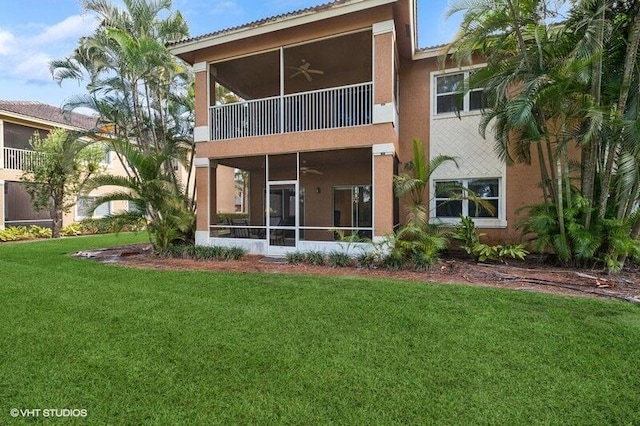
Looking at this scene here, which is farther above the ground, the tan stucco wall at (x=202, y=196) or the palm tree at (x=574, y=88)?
the palm tree at (x=574, y=88)

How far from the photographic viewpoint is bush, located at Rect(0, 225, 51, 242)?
54.9 ft

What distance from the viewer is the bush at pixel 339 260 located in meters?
9.60

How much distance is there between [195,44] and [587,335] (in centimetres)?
1229

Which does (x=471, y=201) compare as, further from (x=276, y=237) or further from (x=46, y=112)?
(x=46, y=112)

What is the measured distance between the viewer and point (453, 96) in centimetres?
1201

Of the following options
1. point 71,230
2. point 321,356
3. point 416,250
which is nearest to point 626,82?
point 416,250

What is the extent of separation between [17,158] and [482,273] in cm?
2275

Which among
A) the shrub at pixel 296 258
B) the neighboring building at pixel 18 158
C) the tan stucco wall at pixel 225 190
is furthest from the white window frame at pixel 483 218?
the tan stucco wall at pixel 225 190

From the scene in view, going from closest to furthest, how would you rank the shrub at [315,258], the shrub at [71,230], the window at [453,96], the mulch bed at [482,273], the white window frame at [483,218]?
the mulch bed at [482,273]
the shrub at [315,258]
the white window frame at [483,218]
the window at [453,96]
the shrub at [71,230]

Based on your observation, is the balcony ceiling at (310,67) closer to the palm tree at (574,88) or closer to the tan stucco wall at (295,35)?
the tan stucco wall at (295,35)

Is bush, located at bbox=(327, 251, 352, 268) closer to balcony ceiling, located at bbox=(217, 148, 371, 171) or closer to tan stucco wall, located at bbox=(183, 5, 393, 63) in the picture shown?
balcony ceiling, located at bbox=(217, 148, 371, 171)

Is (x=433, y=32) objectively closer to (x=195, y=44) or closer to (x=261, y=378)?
A: (x=195, y=44)

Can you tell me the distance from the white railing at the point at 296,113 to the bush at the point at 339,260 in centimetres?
376

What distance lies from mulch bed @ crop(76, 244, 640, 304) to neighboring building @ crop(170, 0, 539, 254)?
56.7 inches
